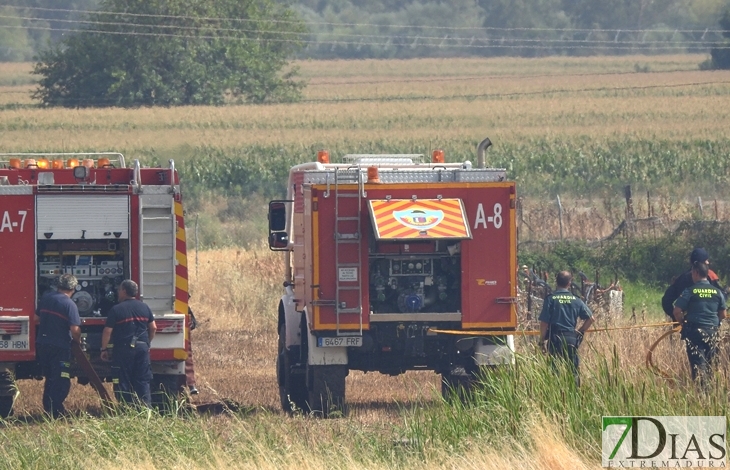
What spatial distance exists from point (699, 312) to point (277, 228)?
4.84 metres

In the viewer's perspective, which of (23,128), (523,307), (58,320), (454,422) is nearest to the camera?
(454,422)

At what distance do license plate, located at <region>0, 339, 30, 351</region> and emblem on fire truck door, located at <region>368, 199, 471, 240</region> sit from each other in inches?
138

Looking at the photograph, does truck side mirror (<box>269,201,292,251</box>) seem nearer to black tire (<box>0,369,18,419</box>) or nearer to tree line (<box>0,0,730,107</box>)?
black tire (<box>0,369,18,419</box>)

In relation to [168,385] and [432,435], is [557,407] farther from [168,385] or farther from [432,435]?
[168,385]

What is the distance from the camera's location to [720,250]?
2277 cm

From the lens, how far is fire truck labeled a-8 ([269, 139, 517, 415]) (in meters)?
11.4

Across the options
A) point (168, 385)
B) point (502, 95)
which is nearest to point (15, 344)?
point (168, 385)

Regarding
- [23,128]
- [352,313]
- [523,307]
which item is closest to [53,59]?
[23,128]

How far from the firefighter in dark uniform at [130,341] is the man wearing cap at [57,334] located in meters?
0.33

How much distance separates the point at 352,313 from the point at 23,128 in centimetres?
4483

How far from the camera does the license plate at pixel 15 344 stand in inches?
454

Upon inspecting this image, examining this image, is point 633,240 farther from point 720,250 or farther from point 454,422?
point 454,422

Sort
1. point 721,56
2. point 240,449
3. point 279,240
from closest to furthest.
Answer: point 240,449 < point 279,240 < point 721,56

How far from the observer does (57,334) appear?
37.3 ft
